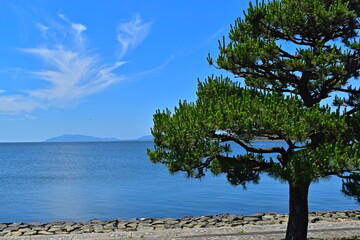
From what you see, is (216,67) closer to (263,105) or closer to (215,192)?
(263,105)

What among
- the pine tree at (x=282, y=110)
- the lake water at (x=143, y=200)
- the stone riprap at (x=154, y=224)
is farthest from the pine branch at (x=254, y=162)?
the lake water at (x=143, y=200)

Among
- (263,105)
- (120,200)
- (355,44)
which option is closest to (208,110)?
(263,105)

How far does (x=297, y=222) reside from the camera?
10.5 meters

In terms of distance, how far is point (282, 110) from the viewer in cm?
821

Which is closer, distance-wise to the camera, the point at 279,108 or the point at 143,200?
the point at 279,108

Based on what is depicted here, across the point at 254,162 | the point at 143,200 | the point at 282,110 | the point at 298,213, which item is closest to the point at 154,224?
the point at 298,213

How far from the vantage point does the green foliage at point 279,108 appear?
318 inches

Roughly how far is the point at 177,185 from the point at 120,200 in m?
9.78

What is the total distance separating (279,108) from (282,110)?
0.08 metres

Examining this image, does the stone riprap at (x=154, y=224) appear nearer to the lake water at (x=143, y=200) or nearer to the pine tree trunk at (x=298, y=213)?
the lake water at (x=143, y=200)

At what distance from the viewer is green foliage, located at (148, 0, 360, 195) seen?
8.08 m

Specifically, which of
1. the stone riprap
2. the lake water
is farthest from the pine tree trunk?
the lake water

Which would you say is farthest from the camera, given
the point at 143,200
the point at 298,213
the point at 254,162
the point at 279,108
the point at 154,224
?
the point at 143,200

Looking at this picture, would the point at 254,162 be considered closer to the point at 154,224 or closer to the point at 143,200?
the point at 154,224
